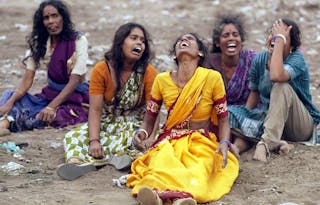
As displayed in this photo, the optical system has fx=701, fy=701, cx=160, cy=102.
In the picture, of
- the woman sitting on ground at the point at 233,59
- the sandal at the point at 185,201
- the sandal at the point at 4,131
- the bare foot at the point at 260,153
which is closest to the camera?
the sandal at the point at 185,201

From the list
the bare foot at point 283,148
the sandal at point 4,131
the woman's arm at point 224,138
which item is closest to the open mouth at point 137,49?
the woman's arm at point 224,138

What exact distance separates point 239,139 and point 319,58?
5.06m

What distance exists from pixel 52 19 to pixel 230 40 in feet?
5.86

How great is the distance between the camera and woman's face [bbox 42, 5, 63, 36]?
6.72 m

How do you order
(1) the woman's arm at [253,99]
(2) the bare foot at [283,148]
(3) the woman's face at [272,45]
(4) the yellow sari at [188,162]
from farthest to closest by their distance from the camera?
(1) the woman's arm at [253,99], (3) the woman's face at [272,45], (2) the bare foot at [283,148], (4) the yellow sari at [188,162]

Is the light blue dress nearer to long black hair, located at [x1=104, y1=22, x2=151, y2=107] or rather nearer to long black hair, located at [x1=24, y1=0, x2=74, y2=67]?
long black hair, located at [x1=104, y1=22, x2=151, y2=107]

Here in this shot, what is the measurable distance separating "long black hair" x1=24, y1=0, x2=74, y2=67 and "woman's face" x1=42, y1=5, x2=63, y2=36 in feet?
0.12

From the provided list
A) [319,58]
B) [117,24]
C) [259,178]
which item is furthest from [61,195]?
[117,24]

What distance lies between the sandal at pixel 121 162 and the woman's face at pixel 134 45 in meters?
0.84

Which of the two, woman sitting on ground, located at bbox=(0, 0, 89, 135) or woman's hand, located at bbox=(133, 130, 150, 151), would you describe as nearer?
woman's hand, located at bbox=(133, 130, 150, 151)

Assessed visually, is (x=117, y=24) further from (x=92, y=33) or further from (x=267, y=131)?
(x=267, y=131)

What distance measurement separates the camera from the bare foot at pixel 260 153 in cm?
545

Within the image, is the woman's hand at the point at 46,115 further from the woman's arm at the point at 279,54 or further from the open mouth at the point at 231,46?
the woman's arm at the point at 279,54

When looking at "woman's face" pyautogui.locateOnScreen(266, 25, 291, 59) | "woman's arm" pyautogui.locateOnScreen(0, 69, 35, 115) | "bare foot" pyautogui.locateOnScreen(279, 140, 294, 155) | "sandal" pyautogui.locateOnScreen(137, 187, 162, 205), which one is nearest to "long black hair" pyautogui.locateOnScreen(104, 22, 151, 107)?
"woman's face" pyautogui.locateOnScreen(266, 25, 291, 59)
